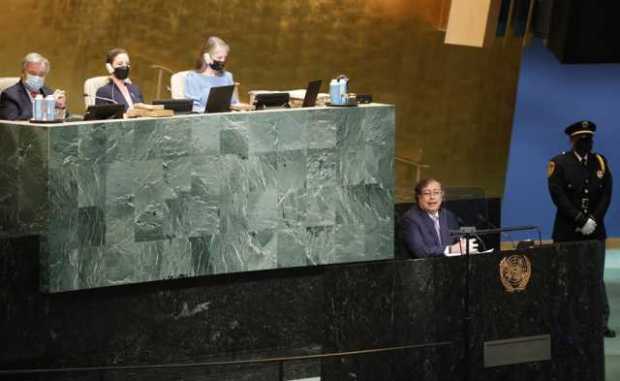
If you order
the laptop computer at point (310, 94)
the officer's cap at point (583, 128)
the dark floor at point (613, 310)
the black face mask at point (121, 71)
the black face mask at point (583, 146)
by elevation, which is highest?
the black face mask at point (121, 71)

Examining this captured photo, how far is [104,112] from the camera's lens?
8.11m

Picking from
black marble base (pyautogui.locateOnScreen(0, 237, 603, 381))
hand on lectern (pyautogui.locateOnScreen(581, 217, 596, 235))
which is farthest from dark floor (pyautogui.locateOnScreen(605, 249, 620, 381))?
black marble base (pyautogui.locateOnScreen(0, 237, 603, 381))

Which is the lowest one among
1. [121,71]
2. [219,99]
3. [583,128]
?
[583,128]

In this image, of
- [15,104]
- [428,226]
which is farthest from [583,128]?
[15,104]

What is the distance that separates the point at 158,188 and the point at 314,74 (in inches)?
160

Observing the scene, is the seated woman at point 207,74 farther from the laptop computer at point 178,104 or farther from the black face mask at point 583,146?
the black face mask at point 583,146

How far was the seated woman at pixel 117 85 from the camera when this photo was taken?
8.93m

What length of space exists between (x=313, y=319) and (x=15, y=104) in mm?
2201

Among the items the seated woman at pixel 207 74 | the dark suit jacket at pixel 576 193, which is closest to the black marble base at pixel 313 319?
the seated woman at pixel 207 74

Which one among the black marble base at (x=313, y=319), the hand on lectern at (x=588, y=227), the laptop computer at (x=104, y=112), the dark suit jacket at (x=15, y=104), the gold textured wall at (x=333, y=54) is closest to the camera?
the black marble base at (x=313, y=319)

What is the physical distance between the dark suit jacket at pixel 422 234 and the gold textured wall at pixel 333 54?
3357mm

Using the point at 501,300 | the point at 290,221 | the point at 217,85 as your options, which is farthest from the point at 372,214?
the point at 501,300

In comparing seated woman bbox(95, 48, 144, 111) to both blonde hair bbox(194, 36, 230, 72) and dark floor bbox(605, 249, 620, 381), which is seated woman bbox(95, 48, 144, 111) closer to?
blonde hair bbox(194, 36, 230, 72)

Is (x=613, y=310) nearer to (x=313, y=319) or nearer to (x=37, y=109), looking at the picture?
(x=313, y=319)
